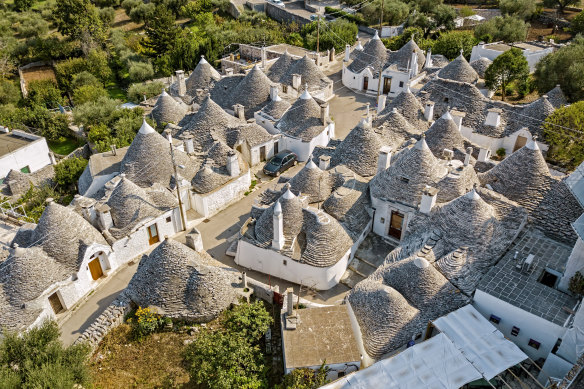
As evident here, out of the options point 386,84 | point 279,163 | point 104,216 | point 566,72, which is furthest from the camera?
point 386,84

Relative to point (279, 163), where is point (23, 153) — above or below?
below

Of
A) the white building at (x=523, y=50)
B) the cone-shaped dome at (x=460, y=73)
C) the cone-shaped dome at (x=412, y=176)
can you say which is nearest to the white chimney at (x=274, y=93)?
the cone-shaped dome at (x=460, y=73)

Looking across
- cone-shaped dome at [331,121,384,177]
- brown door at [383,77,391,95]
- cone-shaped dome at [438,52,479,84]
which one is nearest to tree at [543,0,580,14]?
A: cone-shaped dome at [438,52,479,84]

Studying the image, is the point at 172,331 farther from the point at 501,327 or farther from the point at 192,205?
the point at 501,327

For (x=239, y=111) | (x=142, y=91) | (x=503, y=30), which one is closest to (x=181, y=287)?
(x=239, y=111)

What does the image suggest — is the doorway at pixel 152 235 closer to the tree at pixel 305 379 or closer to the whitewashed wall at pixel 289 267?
the whitewashed wall at pixel 289 267

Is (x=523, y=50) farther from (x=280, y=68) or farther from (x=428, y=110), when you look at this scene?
(x=280, y=68)
